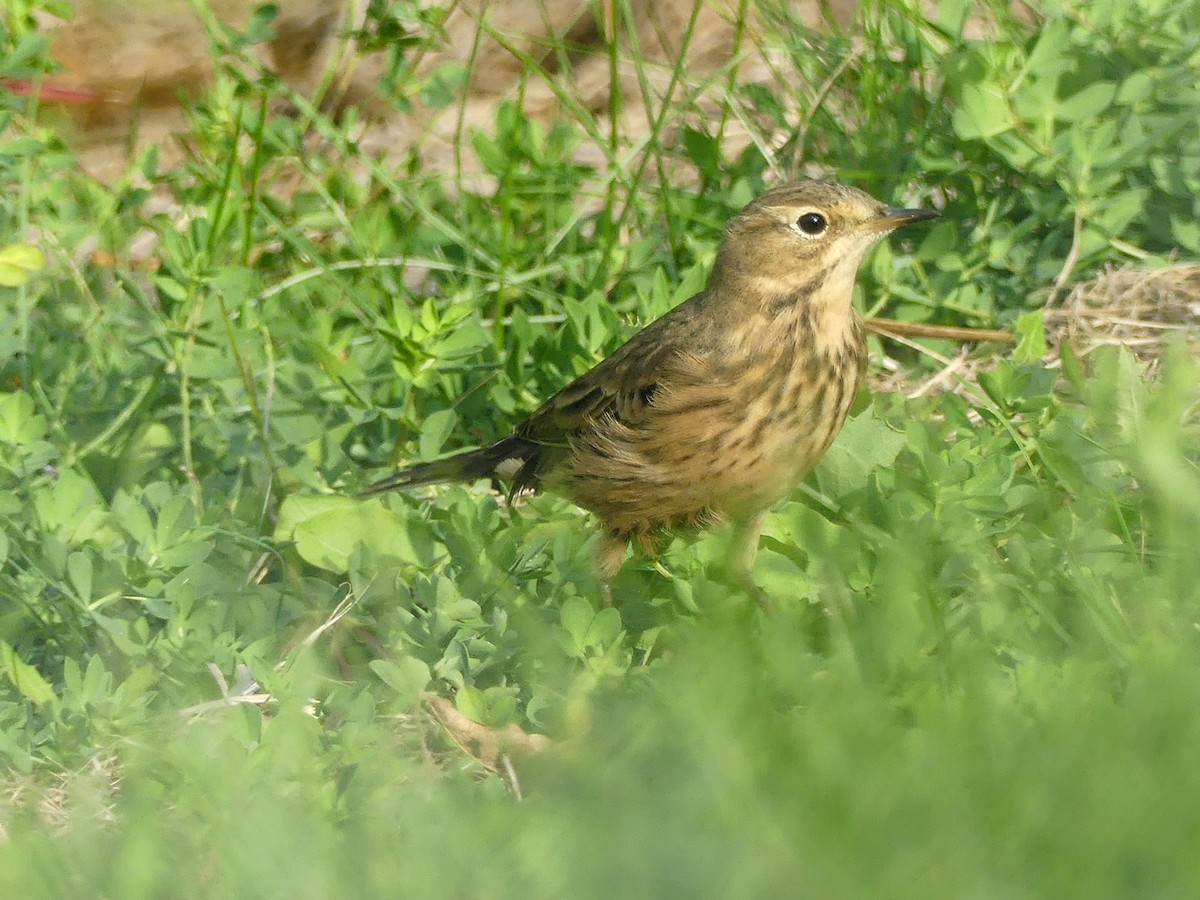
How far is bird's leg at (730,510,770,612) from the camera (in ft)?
13.9

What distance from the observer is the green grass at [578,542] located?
8.62 feet

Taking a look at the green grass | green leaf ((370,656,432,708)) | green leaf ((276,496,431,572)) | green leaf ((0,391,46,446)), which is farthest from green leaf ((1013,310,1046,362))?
green leaf ((0,391,46,446))

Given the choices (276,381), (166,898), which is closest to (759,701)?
(166,898)

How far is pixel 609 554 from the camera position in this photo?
16.0 ft

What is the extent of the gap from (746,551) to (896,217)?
1097mm

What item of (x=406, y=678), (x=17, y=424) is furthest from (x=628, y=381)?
(x=17, y=424)

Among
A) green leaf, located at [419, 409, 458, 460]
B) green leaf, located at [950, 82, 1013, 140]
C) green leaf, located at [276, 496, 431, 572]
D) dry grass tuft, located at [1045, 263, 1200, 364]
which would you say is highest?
green leaf, located at [950, 82, 1013, 140]

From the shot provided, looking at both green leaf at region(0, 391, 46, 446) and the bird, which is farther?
green leaf at region(0, 391, 46, 446)

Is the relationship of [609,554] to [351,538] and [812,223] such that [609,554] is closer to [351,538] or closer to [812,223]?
[351,538]

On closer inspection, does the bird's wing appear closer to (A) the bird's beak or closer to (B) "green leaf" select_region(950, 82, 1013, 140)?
(A) the bird's beak

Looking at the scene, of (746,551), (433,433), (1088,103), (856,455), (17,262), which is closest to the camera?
(746,551)

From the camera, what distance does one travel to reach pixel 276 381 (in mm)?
5629

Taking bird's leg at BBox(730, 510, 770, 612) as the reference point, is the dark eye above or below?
above

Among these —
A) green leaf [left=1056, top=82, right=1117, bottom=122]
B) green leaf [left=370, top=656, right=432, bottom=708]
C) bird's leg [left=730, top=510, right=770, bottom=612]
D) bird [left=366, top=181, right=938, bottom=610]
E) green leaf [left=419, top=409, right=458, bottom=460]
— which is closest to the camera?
green leaf [left=370, top=656, right=432, bottom=708]
